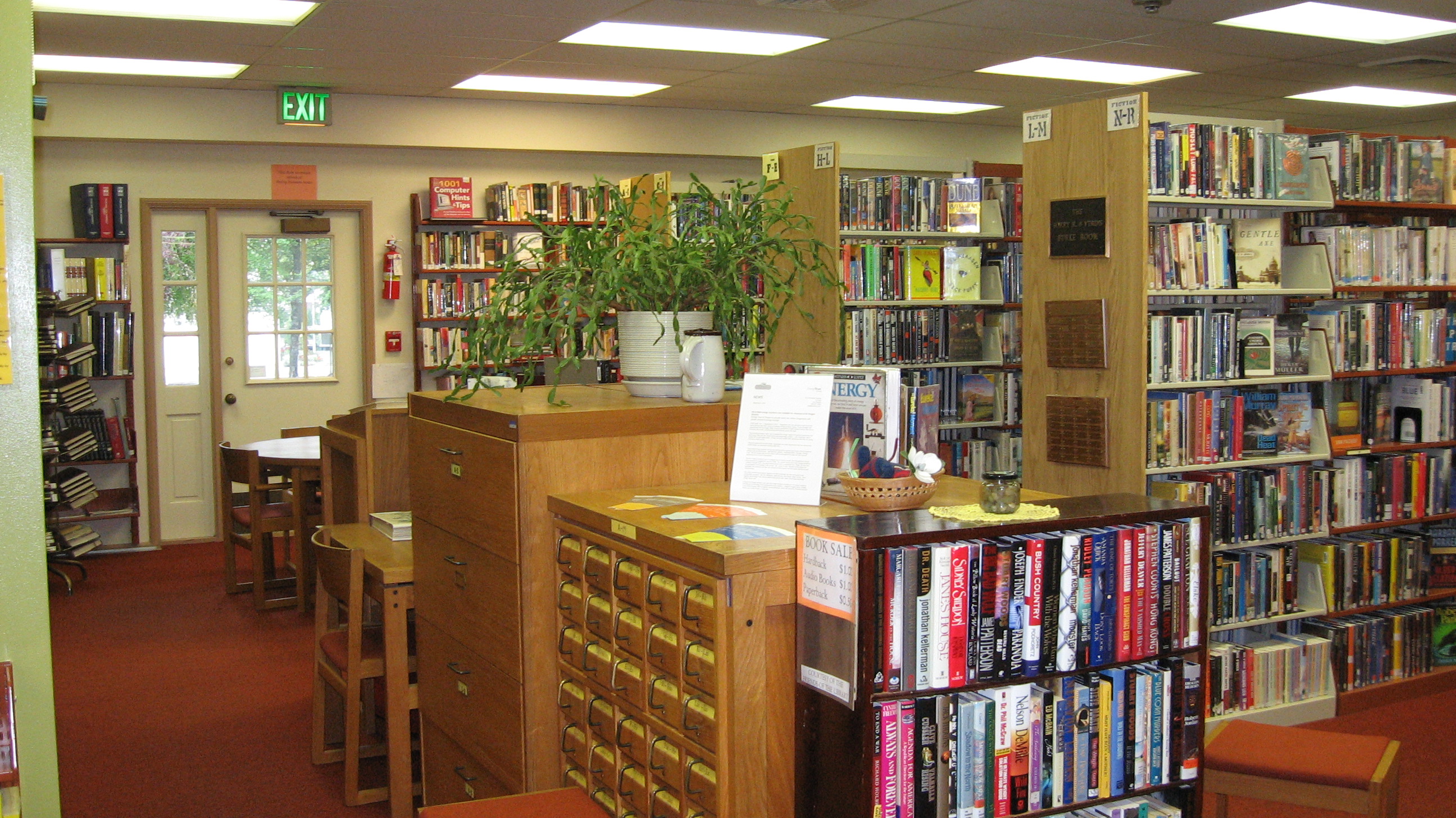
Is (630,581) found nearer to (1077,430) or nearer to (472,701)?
(472,701)

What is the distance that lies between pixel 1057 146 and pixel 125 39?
189 inches

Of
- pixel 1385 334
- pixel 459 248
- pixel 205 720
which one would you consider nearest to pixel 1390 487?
pixel 1385 334

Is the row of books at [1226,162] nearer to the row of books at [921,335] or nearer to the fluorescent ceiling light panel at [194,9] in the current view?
the row of books at [921,335]

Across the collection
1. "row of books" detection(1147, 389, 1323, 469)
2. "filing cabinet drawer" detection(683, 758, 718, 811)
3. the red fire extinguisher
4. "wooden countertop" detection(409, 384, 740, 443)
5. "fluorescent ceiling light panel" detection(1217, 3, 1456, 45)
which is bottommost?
"filing cabinet drawer" detection(683, 758, 718, 811)

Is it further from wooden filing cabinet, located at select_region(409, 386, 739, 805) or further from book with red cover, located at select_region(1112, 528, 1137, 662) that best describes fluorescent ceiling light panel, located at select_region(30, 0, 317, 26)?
book with red cover, located at select_region(1112, 528, 1137, 662)

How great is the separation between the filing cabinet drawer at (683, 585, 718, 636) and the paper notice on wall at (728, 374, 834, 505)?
1.28ft

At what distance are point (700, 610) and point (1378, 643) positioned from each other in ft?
13.1

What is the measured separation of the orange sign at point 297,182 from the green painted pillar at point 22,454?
639 centimetres

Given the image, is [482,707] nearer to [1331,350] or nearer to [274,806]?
[274,806]

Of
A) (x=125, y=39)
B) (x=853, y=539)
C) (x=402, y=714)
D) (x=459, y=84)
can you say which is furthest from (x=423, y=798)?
(x=459, y=84)

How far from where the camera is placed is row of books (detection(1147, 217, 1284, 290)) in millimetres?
4262

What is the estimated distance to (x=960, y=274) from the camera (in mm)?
6285

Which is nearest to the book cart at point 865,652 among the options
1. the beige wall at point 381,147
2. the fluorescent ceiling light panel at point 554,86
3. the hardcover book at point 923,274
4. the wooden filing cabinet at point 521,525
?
the wooden filing cabinet at point 521,525

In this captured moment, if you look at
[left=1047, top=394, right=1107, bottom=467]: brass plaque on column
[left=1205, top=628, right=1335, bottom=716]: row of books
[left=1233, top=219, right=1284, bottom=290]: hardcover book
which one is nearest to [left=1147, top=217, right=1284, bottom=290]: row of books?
[left=1233, top=219, right=1284, bottom=290]: hardcover book
